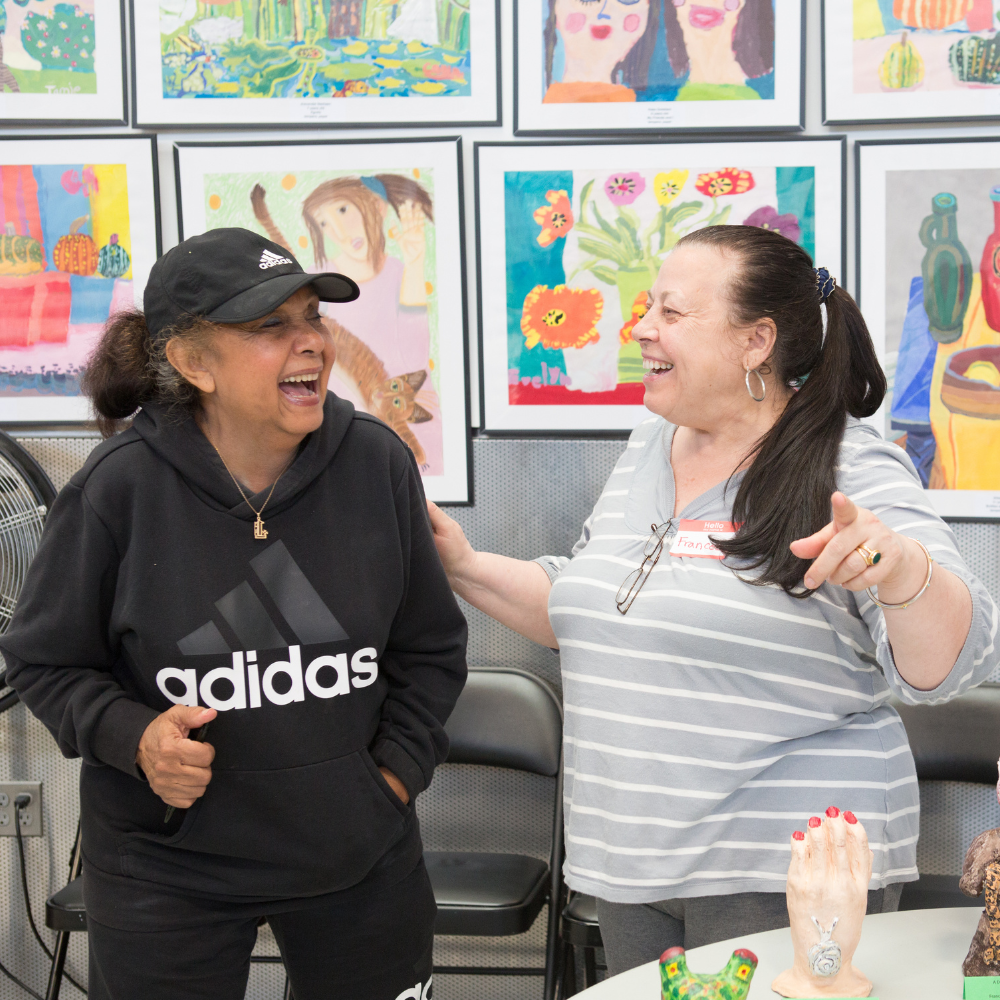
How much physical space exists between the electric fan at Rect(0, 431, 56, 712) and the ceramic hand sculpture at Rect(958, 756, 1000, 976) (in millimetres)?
1978

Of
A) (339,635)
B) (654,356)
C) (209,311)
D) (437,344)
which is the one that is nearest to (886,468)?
(654,356)

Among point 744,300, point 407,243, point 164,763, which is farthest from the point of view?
point 407,243

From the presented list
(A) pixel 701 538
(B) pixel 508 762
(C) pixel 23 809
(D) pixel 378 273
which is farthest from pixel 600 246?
(C) pixel 23 809

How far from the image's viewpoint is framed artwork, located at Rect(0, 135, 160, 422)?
233cm

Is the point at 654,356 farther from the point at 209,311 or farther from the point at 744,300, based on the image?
the point at 209,311

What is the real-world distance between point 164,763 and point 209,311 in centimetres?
60

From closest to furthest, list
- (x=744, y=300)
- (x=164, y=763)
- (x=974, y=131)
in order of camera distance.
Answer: (x=164, y=763) < (x=744, y=300) < (x=974, y=131)

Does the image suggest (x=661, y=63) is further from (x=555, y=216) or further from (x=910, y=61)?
(x=910, y=61)

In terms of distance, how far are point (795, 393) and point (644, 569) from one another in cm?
37

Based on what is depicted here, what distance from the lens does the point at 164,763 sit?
123 cm

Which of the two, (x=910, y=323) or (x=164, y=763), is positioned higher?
(x=910, y=323)

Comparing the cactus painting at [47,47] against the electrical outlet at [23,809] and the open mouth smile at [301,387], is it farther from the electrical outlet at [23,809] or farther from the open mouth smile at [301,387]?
the electrical outlet at [23,809]

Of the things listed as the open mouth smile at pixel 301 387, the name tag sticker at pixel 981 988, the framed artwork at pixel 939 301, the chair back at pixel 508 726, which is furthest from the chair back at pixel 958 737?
the open mouth smile at pixel 301 387

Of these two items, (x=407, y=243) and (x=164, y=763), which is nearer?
(x=164, y=763)
